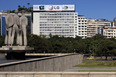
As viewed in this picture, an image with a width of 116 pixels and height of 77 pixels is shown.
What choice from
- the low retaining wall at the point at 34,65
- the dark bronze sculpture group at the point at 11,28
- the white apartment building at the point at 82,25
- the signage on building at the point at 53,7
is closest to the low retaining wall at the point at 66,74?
the low retaining wall at the point at 34,65

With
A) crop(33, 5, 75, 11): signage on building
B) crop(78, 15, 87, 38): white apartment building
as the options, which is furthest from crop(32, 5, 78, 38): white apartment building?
crop(78, 15, 87, 38): white apartment building

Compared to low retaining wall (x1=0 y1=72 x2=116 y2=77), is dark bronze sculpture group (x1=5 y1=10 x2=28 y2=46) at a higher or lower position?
higher

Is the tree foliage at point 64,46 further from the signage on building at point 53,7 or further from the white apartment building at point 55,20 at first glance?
the white apartment building at point 55,20

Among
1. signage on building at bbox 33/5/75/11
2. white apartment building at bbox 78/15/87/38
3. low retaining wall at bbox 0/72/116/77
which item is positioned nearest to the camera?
low retaining wall at bbox 0/72/116/77

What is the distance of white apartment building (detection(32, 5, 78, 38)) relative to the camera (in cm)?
18450

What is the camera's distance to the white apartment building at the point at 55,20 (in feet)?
605

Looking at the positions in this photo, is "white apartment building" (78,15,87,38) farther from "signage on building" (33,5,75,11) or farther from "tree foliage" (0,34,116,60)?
"tree foliage" (0,34,116,60)

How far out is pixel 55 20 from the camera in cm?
18875

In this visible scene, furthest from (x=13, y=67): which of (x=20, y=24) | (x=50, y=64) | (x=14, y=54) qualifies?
(x=20, y=24)

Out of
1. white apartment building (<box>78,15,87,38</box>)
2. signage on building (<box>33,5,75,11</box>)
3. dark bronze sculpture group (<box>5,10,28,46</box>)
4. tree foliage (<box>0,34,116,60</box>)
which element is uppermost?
signage on building (<box>33,5,75,11</box>)

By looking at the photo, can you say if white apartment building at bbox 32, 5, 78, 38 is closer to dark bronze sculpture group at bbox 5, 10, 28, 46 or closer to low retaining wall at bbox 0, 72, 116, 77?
dark bronze sculpture group at bbox 5, 10, 28, 46

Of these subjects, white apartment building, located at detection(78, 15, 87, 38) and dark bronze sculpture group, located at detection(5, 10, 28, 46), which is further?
white apartment building, located at detection(78, 15, 87, 38)

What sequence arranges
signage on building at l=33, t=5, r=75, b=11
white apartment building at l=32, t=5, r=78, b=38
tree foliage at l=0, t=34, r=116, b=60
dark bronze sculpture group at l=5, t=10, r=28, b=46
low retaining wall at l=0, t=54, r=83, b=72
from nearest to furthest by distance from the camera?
low retaining wall at l=0, t=54, r=83, b=72 < dark bronze sculpture group at l=5, t=10, r=28, b=46 < tree foliage at l=0, t=34, r=116, b=60 < signage on building at l=33, t=5, r=75, b=11 < white apartment building at l=32, t=5, r=78, b=38

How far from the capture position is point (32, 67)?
837 inches
